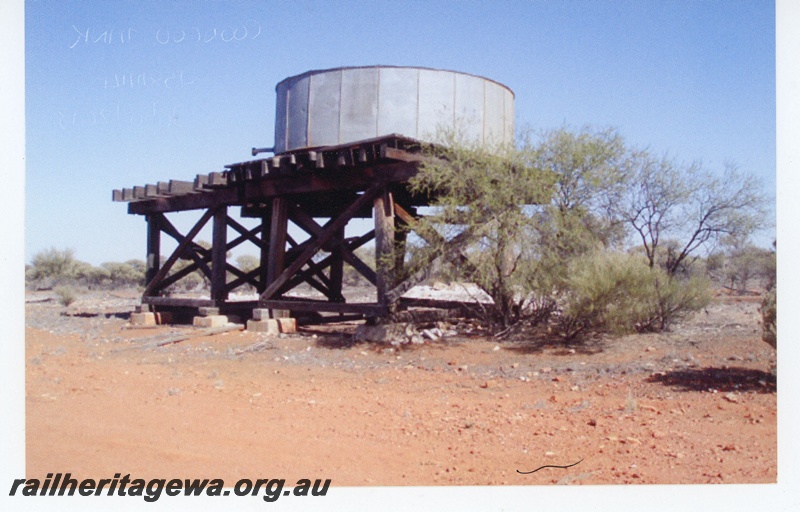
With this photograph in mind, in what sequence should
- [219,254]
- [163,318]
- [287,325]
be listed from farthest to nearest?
[163,318] < [219,254] < [287,325]

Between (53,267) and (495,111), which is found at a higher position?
(495,111)

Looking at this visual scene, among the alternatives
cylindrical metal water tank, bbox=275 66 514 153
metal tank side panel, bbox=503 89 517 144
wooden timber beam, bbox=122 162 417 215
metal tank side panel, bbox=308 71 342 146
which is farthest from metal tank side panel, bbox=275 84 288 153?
metal tank side panel, bbox=503 89 517 144

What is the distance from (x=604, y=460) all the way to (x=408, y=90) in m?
9.06

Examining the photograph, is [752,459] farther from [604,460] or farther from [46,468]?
[46,468]

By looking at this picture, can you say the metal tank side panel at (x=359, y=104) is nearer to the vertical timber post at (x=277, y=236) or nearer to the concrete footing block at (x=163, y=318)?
the vertical timber post at (x=277, y=236)

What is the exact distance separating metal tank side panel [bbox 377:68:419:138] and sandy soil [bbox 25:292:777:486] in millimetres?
4211

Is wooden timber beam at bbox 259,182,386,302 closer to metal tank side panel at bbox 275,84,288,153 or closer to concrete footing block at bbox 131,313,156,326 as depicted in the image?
metal tank side panel at bbox 275,84,288,153

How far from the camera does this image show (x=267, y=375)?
905 centimetres

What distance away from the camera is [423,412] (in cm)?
653

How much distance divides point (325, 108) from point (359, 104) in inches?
27.5

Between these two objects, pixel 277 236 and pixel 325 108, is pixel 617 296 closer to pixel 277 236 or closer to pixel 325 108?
pixel 325 108

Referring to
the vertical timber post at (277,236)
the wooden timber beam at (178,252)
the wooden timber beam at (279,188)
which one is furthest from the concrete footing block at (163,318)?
the vertical timber post at (277,236)

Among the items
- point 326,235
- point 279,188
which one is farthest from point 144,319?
→ point 326,235

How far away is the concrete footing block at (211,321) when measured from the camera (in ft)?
47.3
